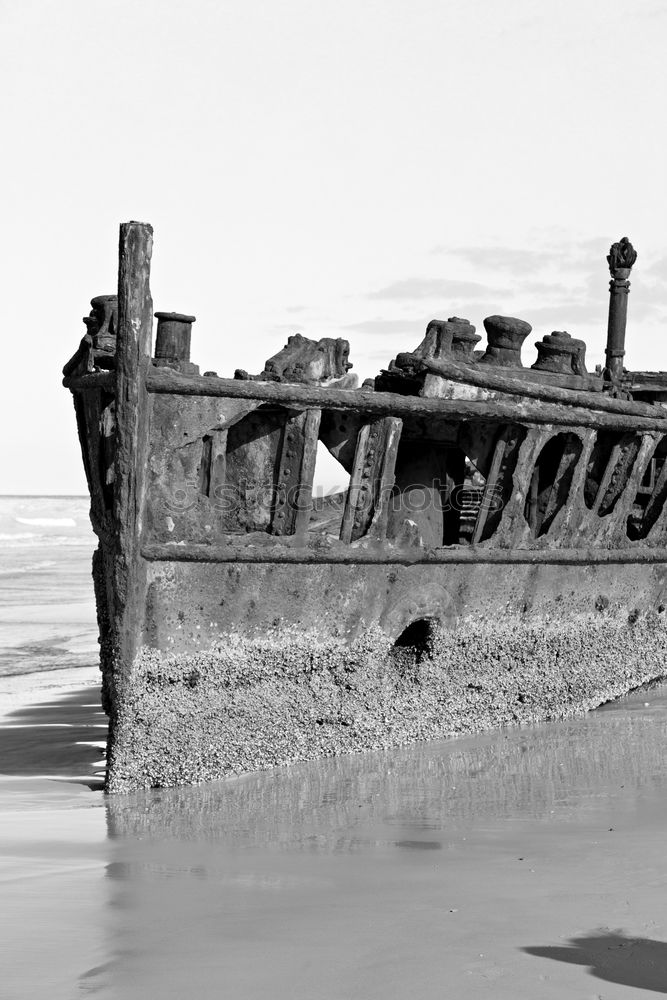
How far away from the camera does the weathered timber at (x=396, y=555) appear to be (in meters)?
6.39

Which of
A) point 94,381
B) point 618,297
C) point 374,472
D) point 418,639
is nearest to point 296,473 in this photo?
point 374,472

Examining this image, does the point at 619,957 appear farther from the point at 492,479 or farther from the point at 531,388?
the point at 531,388

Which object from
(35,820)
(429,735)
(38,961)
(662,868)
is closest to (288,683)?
(429,735)

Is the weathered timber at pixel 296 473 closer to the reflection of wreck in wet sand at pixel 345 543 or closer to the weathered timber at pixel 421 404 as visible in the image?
the reflection of wreck in wet sand at pixel 345 543

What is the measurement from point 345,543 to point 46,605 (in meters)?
13.2

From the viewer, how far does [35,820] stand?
18.9 feet

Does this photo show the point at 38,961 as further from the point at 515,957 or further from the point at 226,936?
the point at 515,957

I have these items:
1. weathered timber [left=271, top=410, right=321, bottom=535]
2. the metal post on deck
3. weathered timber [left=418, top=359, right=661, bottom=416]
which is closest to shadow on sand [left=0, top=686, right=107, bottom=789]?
weathered timber [left=271, top=410, right=321, bottom=535]

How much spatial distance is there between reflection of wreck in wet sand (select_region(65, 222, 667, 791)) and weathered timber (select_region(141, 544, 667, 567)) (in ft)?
0.04

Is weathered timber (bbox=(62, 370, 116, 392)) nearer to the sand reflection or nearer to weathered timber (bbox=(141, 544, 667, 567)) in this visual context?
weathered timber (bbox=(141, 544, 667, 567))

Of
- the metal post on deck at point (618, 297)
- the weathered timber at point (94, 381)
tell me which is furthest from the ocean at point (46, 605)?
the metal post on deck at point (618, 297)

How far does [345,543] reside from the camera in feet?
22.9

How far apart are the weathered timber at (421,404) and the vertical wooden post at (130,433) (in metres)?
0.14

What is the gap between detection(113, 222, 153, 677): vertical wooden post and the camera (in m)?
6.19
